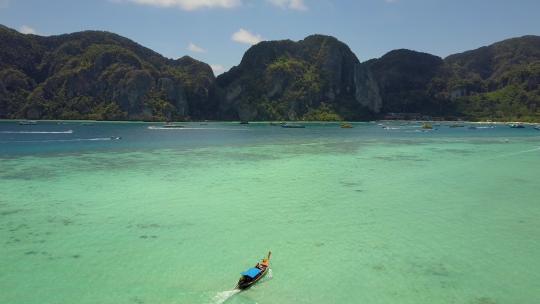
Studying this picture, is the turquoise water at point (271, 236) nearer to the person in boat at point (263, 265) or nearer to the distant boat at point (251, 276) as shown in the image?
the distant boat at point (251, 276)

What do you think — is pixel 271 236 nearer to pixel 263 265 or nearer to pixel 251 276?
pixel 263 265

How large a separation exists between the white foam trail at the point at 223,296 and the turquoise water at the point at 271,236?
7cm

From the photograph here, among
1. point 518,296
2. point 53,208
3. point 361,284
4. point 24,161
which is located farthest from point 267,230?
point 24,161

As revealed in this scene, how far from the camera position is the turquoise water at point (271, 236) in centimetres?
1352

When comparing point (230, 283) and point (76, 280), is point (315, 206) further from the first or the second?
point (76, 280)

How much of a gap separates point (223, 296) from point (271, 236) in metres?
6.27

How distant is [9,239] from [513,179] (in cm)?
3515

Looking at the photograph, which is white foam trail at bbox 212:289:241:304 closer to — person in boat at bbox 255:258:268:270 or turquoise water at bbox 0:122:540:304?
turquoise water at bbox 0:122:540:304

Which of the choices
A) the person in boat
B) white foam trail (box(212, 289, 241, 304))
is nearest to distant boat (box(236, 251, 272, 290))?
the person in boat

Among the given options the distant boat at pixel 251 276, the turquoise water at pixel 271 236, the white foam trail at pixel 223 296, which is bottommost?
the white foam trail at pixel 223 296

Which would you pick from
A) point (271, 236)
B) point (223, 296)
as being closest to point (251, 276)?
point (223, 296)

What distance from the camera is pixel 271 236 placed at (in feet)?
62.5

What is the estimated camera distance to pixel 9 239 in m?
17.8

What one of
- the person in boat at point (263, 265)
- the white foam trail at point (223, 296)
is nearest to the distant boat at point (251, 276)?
the person in boat at point (263, 265)
